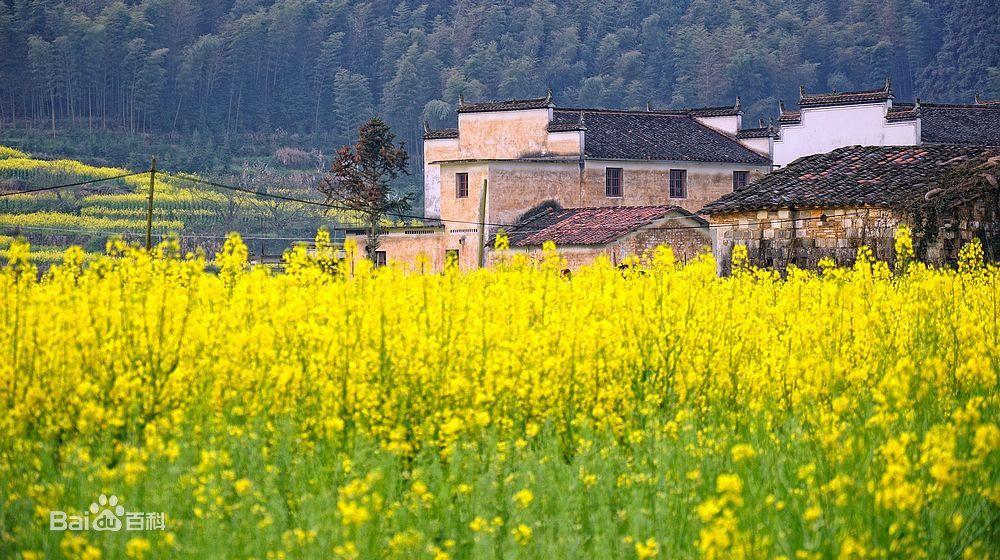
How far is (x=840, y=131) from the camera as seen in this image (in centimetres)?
3925

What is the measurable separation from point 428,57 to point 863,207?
71487mm

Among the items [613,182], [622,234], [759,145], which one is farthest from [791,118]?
[622,234]

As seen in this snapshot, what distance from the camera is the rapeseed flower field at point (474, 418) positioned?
552 centimetres

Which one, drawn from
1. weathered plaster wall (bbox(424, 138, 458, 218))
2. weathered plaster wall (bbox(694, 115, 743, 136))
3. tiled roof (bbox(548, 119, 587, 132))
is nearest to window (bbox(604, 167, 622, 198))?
tiled roof (bbox(548, 119, 587, 132))

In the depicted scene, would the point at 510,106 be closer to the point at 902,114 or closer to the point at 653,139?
the point at 653,139

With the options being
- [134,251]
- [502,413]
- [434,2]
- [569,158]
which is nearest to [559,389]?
[502,413]

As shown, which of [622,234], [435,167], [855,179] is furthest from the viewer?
[435,167]

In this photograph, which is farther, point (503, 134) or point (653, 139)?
point (653, 139)

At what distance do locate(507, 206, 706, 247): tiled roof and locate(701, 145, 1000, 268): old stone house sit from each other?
21.7ft

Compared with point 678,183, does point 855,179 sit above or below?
below

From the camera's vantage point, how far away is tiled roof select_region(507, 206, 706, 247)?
30891 millimetres

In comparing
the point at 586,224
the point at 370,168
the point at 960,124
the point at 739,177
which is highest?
the point at 960,124

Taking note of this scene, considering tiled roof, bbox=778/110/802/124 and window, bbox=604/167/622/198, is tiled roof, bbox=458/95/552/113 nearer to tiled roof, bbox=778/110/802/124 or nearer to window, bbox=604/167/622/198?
window, bbox=604/167/622/198

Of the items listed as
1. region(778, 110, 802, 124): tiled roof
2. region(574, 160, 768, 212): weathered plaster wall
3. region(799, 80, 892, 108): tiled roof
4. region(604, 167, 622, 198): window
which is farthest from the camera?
region(778, 110, 802, 124): tiled roof
